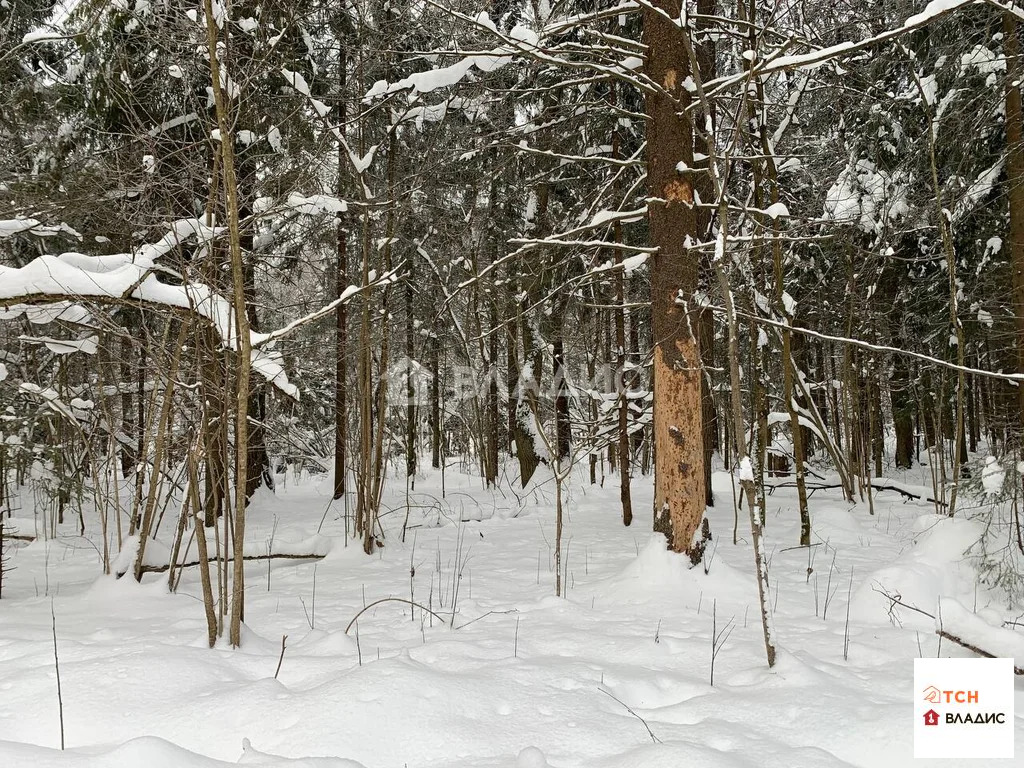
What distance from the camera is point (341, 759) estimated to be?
7.22 feet

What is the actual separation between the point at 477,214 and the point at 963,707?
1181 cm

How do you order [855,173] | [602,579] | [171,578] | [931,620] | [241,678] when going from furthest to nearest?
[855,173] < [602,579] < [171,578] < [931,620] < [241,678]

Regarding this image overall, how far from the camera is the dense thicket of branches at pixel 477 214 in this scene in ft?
13.0

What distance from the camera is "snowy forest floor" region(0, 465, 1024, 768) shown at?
8.04ft

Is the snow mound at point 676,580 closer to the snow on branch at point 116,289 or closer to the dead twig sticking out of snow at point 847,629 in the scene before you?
the dead twig sticking out of snow at point 847,629

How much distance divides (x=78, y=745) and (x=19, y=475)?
35.2ft

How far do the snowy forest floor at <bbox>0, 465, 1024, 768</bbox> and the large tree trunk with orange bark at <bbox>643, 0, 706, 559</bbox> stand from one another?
→ 475 millimetres

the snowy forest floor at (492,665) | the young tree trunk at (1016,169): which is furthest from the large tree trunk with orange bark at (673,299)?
the young tree trunk at (1016,169)

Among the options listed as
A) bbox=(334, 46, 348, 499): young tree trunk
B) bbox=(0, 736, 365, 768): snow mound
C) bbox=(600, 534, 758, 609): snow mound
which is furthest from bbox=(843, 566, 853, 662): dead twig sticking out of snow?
bbox=(334, 46, 348, 499): young tree trunk

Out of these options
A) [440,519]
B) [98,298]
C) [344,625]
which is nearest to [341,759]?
[344,625]

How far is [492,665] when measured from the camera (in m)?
3.35

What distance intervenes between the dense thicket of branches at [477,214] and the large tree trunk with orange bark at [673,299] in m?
0.03

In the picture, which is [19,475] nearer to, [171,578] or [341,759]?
[171,578]

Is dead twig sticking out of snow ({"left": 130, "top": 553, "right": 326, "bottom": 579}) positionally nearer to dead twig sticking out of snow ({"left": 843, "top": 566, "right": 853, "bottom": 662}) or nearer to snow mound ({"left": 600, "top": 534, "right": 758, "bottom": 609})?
snow mound ({"left": 600, "top": 534, "right": 758, "bottom": 609})
